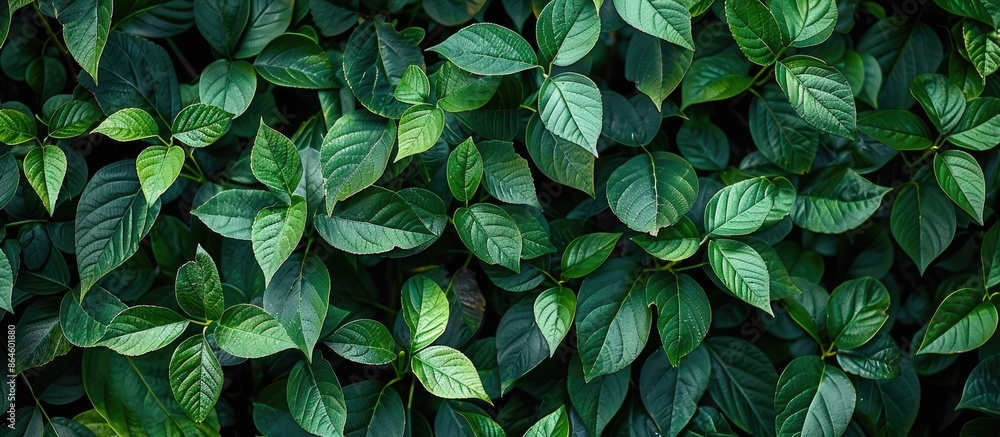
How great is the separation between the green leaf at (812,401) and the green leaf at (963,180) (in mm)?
325

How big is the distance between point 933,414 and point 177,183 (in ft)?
4.59

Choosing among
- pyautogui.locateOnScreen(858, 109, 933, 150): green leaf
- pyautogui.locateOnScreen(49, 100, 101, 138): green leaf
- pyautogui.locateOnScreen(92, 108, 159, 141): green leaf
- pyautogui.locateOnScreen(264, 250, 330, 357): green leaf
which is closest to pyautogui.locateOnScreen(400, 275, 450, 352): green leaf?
pyautogui.locateOnScreen(264, 250, 330, 357): green leaf

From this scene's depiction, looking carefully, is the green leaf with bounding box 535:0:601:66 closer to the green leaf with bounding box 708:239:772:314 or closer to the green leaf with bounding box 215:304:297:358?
the green leaf with bounding box 708:239:772:314

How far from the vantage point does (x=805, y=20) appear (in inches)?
44.1

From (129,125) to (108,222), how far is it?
0.51 ft

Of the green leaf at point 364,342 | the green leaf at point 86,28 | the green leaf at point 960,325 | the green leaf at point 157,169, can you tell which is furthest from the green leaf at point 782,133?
the green leaf at point 86,28

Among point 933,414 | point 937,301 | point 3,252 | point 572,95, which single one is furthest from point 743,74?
point 3,252

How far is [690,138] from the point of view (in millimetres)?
1244

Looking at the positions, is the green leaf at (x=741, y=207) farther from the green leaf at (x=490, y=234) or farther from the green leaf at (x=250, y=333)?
the green leaf at (x=250, y=333)

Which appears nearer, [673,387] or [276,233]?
[276,233]

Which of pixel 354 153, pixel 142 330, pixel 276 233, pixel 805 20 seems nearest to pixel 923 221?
pixel 805 20

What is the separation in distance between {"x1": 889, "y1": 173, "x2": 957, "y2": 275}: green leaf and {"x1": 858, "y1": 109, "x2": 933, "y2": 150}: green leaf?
0.29 ft

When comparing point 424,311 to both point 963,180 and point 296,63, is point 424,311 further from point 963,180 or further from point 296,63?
point 963,180

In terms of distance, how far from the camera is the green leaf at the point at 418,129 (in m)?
1.06
